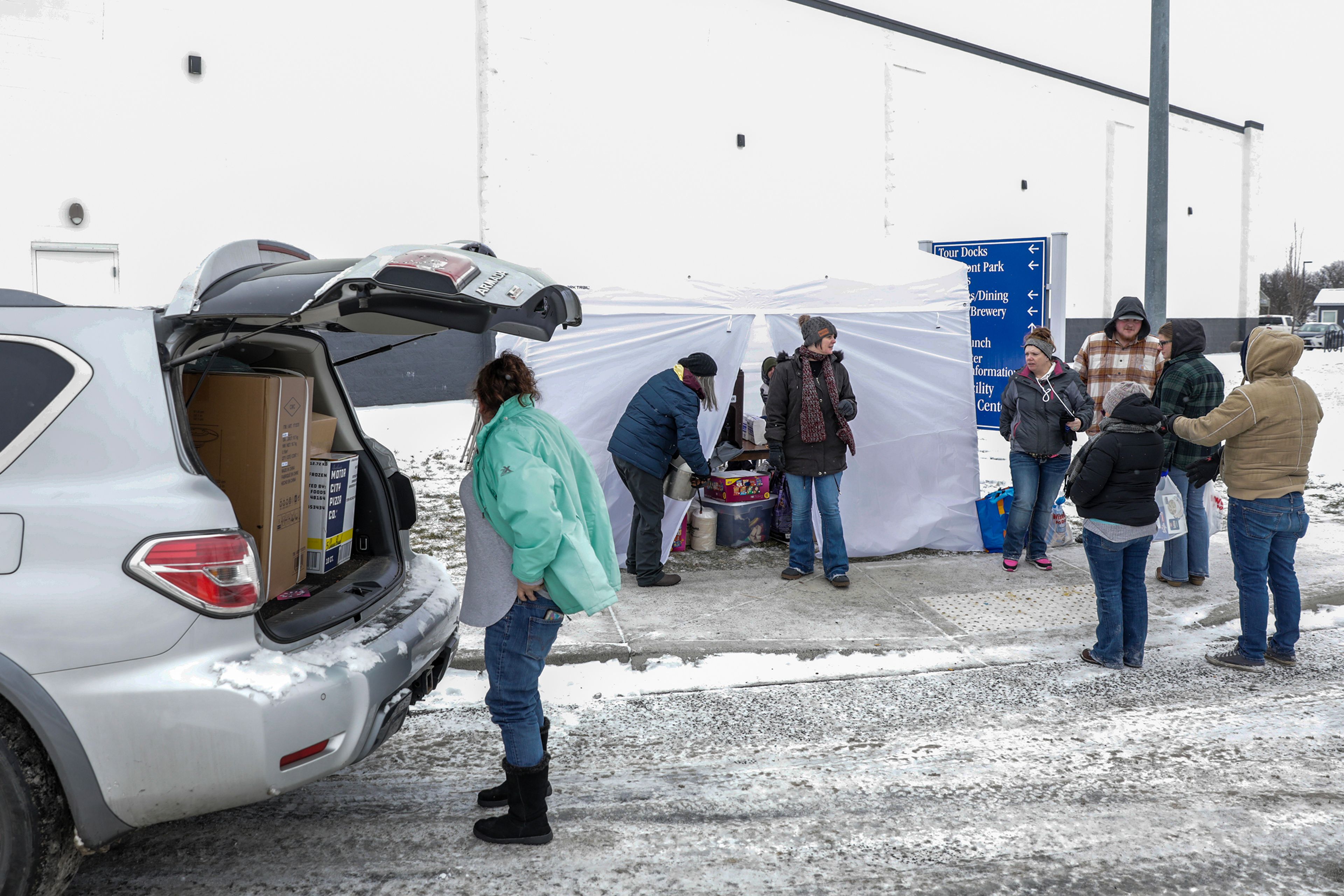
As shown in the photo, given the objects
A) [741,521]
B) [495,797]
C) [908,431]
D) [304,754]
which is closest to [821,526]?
[741,521]

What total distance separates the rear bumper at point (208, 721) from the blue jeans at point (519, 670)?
562 millimetres

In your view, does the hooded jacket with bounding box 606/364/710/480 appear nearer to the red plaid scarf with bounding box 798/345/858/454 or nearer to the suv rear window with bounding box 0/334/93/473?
the red plaid scarf with bounding box 798/345/858/454

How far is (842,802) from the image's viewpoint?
12.2 ft

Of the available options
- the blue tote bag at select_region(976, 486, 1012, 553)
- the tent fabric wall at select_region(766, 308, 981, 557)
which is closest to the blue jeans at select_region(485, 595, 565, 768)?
the tent fabric wall at select_region(766, 308, 981, 557)

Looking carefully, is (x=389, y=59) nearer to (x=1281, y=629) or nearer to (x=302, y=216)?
(x=302, y=216)

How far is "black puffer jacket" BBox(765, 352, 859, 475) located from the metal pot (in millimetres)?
651

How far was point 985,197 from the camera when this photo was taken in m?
20.8

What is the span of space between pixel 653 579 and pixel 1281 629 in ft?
12.6

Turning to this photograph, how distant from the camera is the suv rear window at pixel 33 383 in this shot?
263 cm

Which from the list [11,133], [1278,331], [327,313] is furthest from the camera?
[11,133]

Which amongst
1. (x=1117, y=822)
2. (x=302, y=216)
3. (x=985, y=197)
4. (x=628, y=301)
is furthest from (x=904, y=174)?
(x=1117, y=822)

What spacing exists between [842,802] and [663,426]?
136 inches

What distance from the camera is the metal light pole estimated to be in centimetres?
784

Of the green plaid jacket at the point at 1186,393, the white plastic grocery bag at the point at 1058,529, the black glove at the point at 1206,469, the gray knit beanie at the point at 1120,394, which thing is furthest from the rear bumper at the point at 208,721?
the white plastic grocery bag at the point at 1058,529
